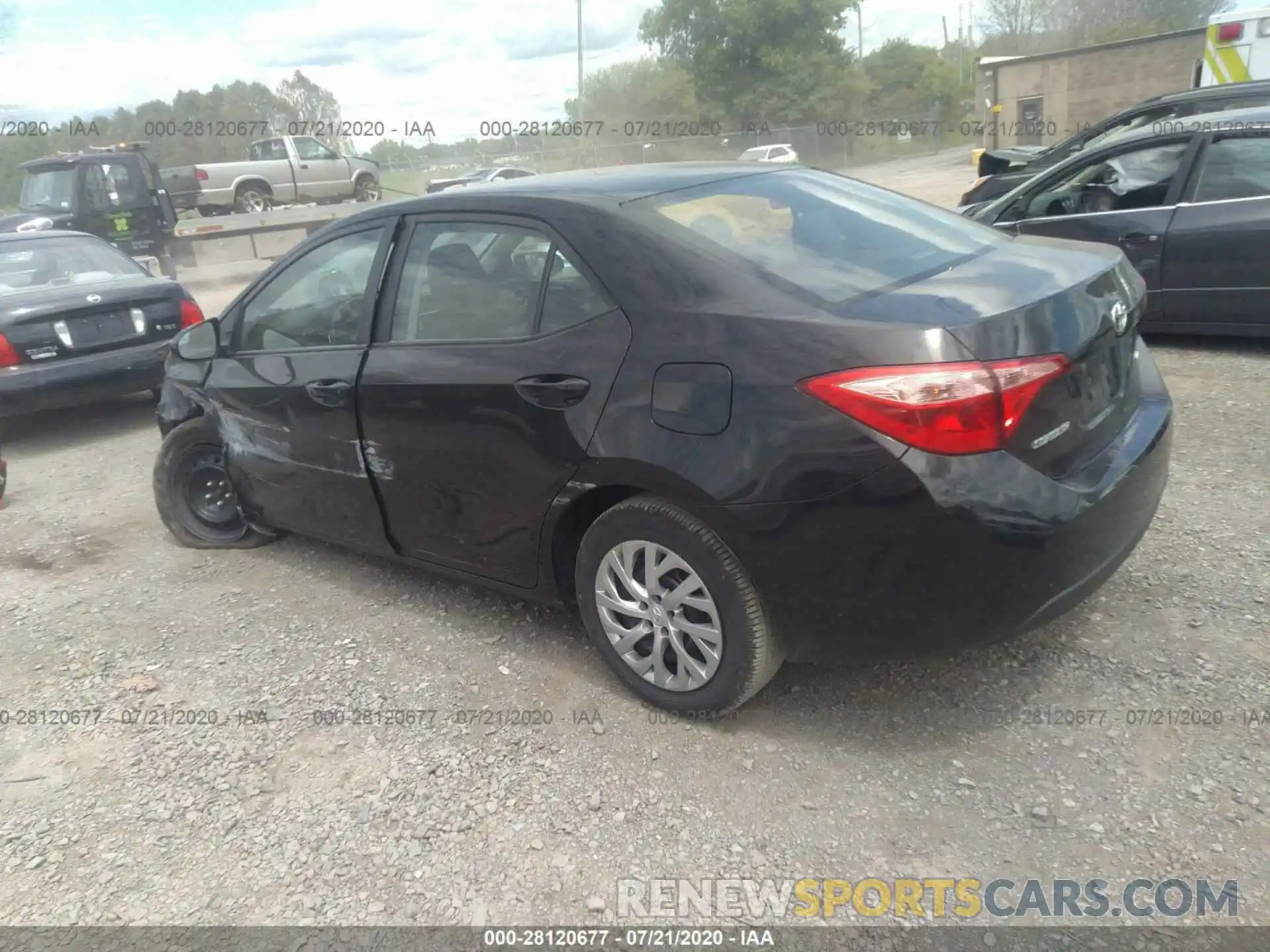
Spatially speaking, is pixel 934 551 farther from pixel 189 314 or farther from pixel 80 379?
pixel 189 314

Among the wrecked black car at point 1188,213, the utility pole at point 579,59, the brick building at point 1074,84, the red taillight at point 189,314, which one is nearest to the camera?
the wrecked black car at point 1188,213

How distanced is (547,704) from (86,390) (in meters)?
5.18

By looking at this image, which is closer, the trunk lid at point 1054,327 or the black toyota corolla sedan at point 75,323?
the trunk lid at point 1054,327

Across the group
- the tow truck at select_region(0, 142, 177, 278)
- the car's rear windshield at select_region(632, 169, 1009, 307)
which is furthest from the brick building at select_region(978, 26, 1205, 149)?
the car's rear windshield at select_region(632, 169, 1009, 307)

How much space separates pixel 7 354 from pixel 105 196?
32.8 feet

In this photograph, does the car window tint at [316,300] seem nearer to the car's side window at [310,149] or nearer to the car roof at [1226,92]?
the car roof at [1226,92]

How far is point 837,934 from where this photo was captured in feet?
7.29

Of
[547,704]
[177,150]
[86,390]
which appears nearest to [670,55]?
[177,150]

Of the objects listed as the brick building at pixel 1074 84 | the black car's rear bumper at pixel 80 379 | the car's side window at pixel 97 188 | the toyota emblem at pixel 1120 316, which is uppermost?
the brick building at pixel 1074 84

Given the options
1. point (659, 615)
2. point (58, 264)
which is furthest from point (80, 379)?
point (659, 615)

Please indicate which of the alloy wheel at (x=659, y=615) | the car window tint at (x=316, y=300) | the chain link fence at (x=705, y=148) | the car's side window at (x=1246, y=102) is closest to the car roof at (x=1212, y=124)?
the car's side window at (x=1246, y=102)

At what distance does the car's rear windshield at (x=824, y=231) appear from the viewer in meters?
2.77

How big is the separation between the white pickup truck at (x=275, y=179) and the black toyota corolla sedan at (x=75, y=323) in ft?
45.6

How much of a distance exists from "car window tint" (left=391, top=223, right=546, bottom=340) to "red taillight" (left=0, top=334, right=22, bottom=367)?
4.47 m
